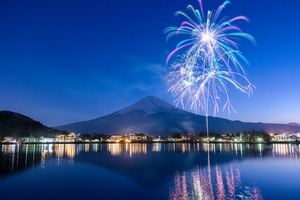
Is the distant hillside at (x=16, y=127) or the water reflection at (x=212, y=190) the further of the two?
the distant hillside at (x=16, y=127)

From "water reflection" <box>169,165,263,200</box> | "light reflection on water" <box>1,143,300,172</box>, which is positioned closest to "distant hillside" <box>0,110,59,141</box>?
"light reflection on water" <box>1,143,300,172</box>

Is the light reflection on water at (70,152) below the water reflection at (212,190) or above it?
below

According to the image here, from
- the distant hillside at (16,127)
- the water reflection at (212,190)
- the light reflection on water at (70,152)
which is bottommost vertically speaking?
the light reflection on water at (70,152)

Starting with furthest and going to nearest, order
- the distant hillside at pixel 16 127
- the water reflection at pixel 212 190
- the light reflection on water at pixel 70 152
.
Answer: the distant hillside at pixel 16 127, the light reflection on water at pixel 70 152, the water reflection at pixel 212 190

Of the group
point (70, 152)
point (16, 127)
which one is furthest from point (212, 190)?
point (16, 127)

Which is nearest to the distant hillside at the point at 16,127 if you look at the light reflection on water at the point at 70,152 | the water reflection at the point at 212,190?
the light reflection on water at the point at 70,152

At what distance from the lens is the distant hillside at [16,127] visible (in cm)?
11349

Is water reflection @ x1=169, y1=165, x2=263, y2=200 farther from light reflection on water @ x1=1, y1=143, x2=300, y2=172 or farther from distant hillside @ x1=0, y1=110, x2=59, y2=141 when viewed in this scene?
distant hillside @ x1=0, y1=110, x2=59, y2=141

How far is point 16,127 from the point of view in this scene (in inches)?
4742

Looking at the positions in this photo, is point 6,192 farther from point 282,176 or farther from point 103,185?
point 282,176

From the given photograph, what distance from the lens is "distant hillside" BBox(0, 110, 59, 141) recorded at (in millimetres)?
113488

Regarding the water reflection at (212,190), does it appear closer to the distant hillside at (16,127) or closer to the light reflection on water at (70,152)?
the light reflection on water at (70,152)

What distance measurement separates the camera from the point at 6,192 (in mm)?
12086

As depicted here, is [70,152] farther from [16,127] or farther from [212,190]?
[16,127]
